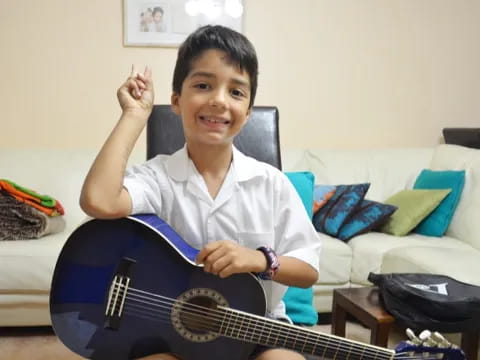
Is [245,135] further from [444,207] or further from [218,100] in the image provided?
[444,207]

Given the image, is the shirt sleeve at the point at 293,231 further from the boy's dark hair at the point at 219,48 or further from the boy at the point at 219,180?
the boy's dark hair at the point at 219,48

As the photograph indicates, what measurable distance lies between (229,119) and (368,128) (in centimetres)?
229

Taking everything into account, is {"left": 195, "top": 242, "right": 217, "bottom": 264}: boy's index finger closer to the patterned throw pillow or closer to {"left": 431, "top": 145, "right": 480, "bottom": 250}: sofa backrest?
the patterned throw pillow

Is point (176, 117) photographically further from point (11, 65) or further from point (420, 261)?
point (11, 65)

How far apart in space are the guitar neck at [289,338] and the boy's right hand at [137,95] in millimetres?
443

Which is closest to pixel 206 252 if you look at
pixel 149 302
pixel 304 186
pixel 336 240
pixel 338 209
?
pixel 149 302

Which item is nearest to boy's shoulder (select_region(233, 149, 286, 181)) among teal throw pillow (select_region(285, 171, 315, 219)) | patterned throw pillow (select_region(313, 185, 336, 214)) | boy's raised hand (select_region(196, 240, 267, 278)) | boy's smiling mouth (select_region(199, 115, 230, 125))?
boy's smiling mouth (select_region(199, 115, 230, 125))

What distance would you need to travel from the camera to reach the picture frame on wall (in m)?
2.82

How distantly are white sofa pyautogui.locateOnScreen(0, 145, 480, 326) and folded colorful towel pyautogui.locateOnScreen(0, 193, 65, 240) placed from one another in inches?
1.6

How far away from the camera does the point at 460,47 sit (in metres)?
3.25

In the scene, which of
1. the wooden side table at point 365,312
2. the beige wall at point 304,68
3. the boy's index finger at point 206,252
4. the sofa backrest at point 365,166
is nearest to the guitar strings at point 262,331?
the boy's index finger at point 206,252

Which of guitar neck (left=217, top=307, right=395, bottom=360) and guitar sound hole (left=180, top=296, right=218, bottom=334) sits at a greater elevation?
guitar sound hole (left=180, top=296, right=218, bottom=334)

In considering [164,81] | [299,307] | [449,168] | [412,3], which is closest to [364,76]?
[412,3]

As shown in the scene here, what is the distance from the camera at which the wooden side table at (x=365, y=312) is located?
149 cm
